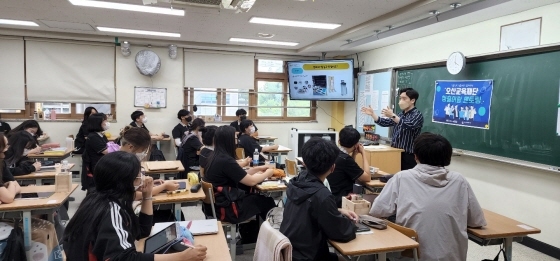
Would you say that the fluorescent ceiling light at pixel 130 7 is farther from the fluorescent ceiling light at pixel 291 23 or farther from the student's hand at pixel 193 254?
the student's hand at pixel 193 254

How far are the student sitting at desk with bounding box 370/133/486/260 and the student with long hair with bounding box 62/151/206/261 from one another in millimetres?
1283

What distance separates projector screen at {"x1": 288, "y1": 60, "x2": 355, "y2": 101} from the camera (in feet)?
22.7

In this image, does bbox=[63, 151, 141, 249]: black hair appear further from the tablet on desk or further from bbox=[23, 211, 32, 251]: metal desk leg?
the tablet on desk

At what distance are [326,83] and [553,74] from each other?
409 centimetres

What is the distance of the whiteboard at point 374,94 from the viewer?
251 inches

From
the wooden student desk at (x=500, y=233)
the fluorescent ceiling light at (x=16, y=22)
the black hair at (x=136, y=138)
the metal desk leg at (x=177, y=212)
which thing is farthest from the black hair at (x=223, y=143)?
the fluorescent ceiling light at (x=16, y=22)

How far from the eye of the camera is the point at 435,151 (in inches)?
84.5

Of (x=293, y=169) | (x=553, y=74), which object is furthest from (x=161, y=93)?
(x=553, y=74)

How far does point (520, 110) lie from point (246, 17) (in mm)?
3576

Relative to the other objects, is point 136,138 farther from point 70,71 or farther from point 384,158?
point 70,71

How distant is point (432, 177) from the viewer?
2105 mm

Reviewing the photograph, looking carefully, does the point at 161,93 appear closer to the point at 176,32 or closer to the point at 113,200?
the point at 176,32

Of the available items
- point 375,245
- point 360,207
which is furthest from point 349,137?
point 375,245

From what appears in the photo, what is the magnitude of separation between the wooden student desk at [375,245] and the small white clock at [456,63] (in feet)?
10.6
